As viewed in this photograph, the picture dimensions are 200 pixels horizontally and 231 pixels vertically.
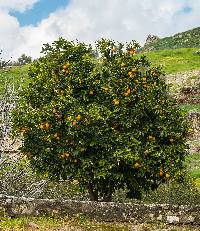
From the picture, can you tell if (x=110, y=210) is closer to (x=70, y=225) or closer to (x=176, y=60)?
(x=70, y=225)

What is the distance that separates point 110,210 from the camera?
13.3 metres

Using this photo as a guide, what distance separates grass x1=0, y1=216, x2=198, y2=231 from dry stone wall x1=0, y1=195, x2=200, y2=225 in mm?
160

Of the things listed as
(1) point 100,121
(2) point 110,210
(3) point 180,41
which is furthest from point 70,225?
(3) point 180,41

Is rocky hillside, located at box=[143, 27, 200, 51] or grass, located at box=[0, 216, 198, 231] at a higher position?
rocky hillside, located at box=[143, 27, 200, 51]

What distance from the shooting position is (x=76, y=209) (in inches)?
522

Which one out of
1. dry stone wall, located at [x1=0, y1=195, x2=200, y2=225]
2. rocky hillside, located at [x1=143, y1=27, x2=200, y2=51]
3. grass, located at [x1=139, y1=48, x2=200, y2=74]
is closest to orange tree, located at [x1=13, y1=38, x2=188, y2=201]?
dry stone wall, located at [x1=0, y1=195, x2=200, y2=225]

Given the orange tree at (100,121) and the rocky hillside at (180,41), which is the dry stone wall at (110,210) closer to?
the orange tree at (100,121)

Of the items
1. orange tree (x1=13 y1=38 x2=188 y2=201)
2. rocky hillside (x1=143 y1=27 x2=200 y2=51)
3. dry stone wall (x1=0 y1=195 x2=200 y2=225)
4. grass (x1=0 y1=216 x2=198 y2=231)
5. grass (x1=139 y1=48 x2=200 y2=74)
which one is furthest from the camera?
rocky hillside (x1=143 y1=27 x2=200 y2=51)

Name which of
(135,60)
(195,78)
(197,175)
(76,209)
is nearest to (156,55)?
(195,78)

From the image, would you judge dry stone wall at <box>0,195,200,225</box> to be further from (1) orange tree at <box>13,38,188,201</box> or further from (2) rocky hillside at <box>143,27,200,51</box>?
(2) rocky hillside at <box>143,27,200,51</box>

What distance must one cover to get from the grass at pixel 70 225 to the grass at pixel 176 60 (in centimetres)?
4679

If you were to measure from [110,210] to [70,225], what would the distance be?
1238mm

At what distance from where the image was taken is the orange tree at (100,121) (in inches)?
752

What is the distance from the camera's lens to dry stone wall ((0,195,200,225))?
1310 cm
